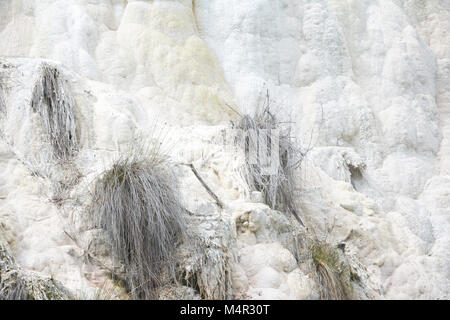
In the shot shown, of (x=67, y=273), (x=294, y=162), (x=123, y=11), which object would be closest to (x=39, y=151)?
(x=67, y=273)

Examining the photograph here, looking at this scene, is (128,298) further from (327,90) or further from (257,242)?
(327,90)

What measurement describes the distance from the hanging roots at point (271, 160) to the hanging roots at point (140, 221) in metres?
1.49

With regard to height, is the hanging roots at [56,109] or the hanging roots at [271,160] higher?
the hanging roots at [56,109]

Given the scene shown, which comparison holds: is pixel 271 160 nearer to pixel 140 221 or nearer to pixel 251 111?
pixel 140 221

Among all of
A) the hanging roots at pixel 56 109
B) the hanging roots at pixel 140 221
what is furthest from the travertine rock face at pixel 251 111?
the hanging roots at pixel 140 221

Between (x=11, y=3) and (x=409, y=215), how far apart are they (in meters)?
7.01

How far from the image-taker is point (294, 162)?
6867mm

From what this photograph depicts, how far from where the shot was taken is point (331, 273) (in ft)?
17.4

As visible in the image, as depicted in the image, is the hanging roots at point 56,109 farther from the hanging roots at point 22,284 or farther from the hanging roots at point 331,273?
the hanging roots at point 331,273

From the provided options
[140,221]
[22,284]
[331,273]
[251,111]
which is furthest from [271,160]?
[22,284]

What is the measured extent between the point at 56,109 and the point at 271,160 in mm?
2513

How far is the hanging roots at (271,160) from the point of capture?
20.7ft

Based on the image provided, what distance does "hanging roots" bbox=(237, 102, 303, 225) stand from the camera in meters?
6.32

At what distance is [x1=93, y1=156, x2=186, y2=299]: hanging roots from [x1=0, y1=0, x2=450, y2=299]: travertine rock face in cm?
21
